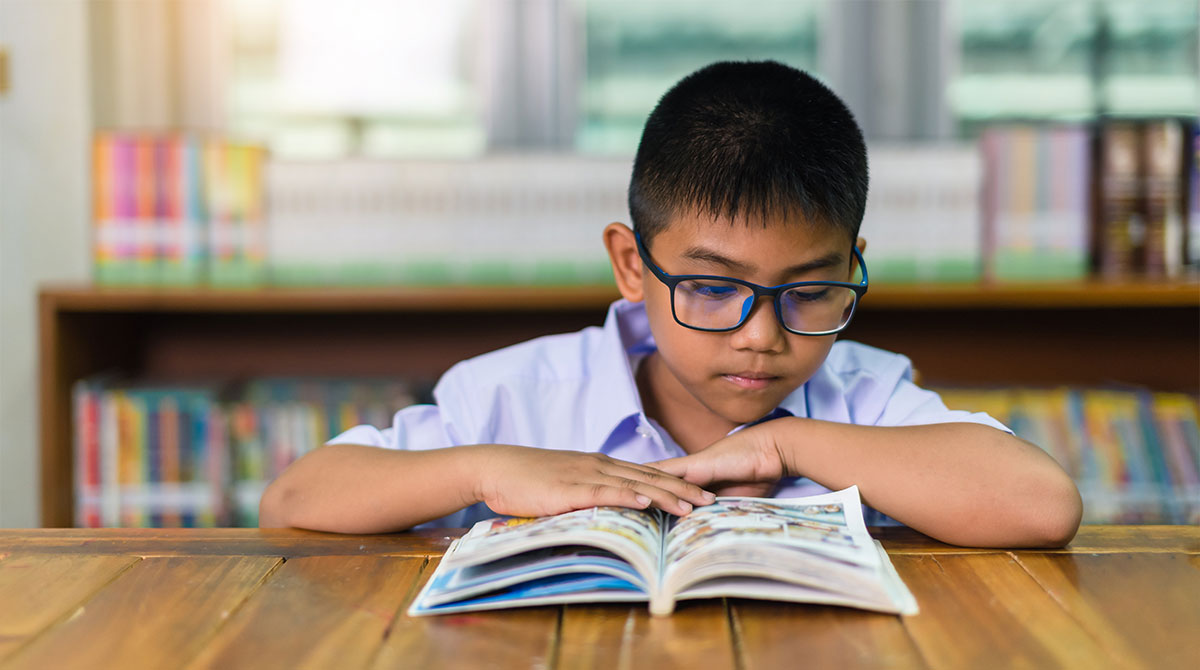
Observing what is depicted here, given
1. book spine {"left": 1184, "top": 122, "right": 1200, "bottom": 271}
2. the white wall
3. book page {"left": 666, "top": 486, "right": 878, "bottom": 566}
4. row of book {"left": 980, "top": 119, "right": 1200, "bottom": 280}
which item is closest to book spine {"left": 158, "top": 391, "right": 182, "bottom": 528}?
the white wall

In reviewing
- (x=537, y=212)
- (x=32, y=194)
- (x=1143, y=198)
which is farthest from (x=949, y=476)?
(x=32, y=194)

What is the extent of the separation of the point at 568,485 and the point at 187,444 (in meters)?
1.25

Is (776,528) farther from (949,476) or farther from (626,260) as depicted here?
(626,260)

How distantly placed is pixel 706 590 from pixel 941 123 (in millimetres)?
1810

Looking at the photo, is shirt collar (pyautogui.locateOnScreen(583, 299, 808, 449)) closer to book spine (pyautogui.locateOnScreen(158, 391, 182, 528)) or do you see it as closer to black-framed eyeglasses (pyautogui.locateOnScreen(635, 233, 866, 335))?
black-framed eyeglasses (pyautogui.locateOnScreen(635, 233, 866, 335))

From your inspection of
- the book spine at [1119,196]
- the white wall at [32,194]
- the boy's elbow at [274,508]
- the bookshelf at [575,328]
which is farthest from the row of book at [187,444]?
the book spine at [1119,196]

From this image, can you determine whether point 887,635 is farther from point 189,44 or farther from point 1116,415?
point 189,44

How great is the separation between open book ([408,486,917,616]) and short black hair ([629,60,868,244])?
36cm

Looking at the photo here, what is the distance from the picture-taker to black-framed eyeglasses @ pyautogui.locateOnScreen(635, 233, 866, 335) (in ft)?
3.08

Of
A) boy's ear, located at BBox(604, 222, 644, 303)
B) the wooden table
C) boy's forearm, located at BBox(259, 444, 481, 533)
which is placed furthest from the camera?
boy's ear, located at BBox(604, 222, 644, 303)

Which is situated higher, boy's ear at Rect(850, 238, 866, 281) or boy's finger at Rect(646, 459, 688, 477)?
boy's ear at Rect(850, 238, 866, 281)

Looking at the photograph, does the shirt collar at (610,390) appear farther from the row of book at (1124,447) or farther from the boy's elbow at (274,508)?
the row of book at (1124,447)

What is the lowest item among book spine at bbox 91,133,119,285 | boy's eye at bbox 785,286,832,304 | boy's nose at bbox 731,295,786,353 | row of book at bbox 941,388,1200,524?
row of book at bbox 941,388,1200,524

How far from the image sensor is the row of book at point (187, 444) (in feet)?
5.84
